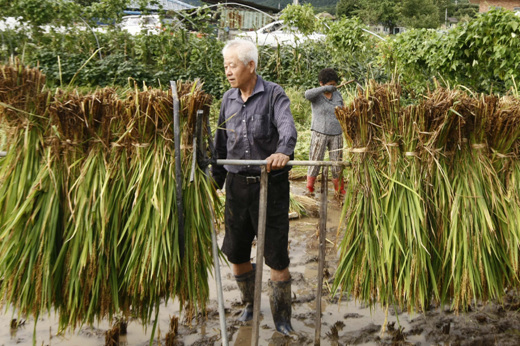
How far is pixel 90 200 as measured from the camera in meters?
2.47

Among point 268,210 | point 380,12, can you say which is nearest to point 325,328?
point 268,210

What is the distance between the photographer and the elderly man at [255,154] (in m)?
3.06

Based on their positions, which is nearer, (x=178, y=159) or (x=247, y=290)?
(x=178, y=159)

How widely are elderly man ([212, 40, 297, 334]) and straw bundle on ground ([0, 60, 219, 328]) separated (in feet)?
2.00

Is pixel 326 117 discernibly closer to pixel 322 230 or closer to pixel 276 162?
pixel 322 230

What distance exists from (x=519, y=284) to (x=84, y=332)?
8.88 feet

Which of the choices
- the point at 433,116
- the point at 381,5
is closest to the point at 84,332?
Answer: the point at 433,116

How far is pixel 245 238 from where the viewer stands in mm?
3305

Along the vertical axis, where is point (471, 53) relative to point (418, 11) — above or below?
below

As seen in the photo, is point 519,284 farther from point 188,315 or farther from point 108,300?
point 108,300

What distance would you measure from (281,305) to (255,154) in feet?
3.39

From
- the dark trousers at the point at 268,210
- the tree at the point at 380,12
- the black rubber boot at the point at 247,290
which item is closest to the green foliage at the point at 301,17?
the dark trousers at the point at 268,210

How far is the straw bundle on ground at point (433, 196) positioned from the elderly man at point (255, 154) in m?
0.56

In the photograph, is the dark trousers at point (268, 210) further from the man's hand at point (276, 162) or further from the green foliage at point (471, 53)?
the green foliage at point (471, 53)
